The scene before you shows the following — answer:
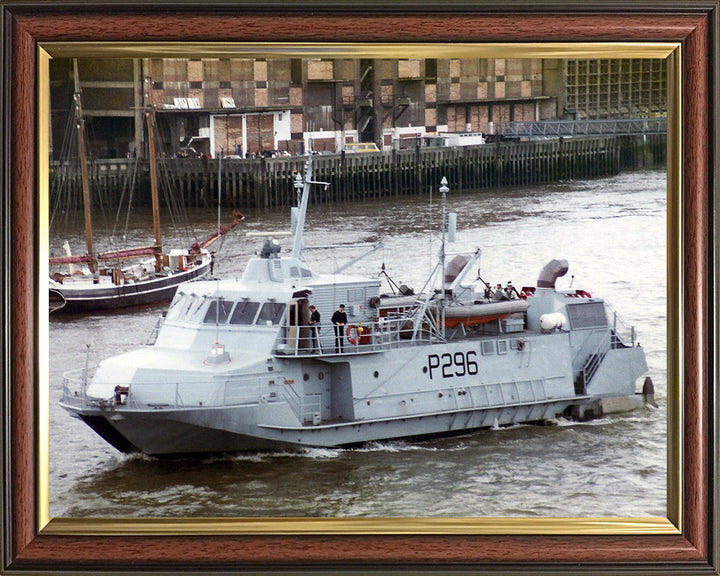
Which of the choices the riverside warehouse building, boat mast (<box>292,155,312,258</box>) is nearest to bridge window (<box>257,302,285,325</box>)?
boat mast (<box>292,155,312,258</box>)

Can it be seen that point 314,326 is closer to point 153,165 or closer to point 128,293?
point 128,293

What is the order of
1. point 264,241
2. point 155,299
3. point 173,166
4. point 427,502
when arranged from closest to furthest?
point 427,502 → point 173,166 → point 264,241 → point 155,299

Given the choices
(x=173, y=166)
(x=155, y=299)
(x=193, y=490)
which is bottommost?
(x=193, y=490)

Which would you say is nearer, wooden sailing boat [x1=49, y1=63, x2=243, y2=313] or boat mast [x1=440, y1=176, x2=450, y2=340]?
wooden sailing boat [x1=49, y1=63, x2=243, y2=313]

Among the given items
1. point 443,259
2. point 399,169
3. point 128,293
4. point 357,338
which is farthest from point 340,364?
point 399,169

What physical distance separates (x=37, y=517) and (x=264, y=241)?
6.96 metres

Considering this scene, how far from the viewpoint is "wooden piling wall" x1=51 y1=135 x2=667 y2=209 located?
10078 millimetres

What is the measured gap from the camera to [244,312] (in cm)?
1573

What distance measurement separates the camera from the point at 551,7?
7.75m

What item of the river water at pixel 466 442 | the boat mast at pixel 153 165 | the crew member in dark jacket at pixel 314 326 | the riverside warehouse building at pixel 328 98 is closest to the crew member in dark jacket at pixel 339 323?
the crew member in dark jacket at pixel 314 326

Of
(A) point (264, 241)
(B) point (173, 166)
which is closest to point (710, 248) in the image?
(B) point (173, 166)

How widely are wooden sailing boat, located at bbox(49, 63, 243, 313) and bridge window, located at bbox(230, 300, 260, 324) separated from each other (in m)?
0.64

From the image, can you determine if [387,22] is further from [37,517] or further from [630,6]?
[37,517]

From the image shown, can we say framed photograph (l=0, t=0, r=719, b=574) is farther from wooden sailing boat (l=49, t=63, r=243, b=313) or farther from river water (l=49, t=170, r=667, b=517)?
wooden sailing boat (l=49, t=63, r=243, b=313)
